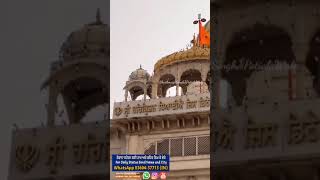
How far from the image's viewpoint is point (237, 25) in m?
5.30

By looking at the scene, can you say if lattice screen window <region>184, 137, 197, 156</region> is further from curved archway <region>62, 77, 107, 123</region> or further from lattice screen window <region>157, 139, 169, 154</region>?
curved archway <region>62, 77, 107, 123</region>

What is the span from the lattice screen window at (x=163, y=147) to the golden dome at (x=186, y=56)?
2.42 m

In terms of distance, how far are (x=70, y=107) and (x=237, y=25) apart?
4.97ft

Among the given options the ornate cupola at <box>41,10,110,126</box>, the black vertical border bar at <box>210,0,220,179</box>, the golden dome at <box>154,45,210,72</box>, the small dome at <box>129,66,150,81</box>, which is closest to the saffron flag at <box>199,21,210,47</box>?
the golden dome at <box>154,45,210,72</box>

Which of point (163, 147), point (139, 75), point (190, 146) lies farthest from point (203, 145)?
point (139, 75)

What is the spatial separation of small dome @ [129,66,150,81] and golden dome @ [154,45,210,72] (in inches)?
14.0

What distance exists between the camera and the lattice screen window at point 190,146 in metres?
16.9

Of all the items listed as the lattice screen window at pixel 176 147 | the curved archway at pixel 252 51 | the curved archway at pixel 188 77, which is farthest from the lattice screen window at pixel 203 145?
the curved archway at pixel 252 51

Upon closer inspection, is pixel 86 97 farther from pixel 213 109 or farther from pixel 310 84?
pixel 310 84

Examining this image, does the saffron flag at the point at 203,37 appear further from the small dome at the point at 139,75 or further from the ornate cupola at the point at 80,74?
the ornate cupola at the point at 80,74

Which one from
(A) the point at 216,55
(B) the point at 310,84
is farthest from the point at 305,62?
(A) the point at 216,55

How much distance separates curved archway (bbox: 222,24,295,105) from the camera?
17.4 ft

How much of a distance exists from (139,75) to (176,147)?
2.77 m

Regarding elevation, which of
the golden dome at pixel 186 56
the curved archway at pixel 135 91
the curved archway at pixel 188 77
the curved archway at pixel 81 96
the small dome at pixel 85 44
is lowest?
the curved archway at pixel 81 96
